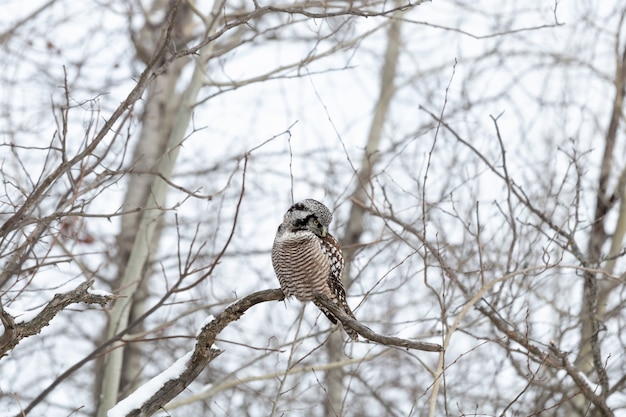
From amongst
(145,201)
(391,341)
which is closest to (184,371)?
(391,341)

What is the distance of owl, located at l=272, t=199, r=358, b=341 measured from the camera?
20.7ft

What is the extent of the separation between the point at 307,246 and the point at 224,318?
61.4 inches

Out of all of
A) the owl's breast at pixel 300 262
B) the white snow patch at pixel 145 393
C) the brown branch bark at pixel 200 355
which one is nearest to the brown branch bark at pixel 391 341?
the brown branch bark at pixel 200 355

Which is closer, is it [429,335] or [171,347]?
[429,335]

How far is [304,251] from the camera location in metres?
6.37

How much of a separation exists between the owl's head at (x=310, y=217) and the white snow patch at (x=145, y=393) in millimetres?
1634

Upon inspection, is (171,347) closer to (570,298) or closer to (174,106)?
(174,106)

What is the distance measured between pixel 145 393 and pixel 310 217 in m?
1.98

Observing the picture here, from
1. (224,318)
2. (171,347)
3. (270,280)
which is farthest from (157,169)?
(224,318)

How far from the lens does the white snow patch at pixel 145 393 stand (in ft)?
15.7

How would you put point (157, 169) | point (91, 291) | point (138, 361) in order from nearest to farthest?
1. point (91, 291)
2. point (157, 169)
3. point (138, 361)

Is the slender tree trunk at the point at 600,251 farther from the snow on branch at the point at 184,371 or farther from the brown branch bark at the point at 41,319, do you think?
the brown branch bark at the point at 41,319

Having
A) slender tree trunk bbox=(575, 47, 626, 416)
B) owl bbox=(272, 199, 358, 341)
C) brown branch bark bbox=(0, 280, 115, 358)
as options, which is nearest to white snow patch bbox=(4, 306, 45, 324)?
brown branch bark bbox=(0, 280, 115, 358)

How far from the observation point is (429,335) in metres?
8.28
